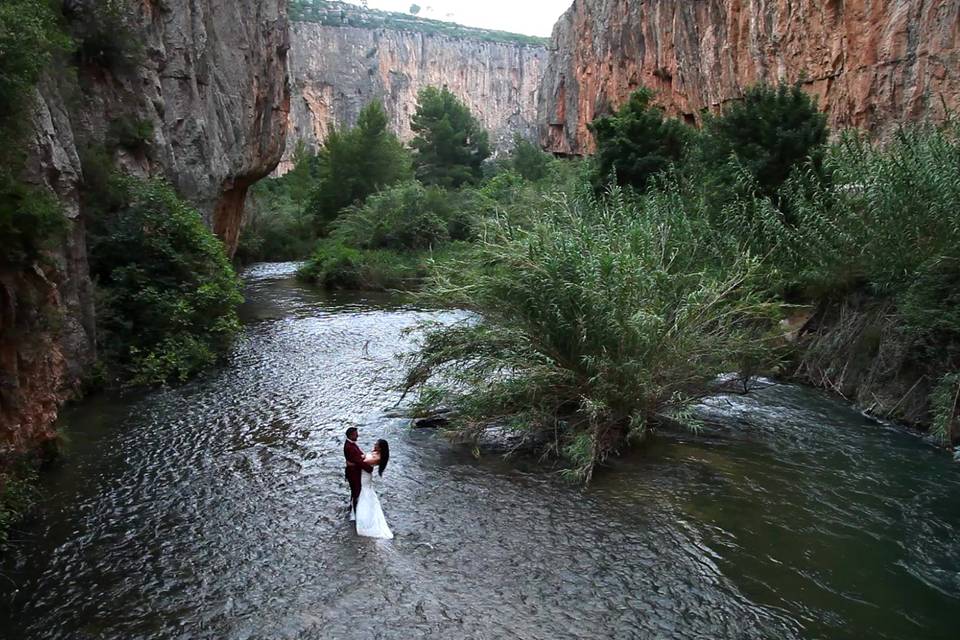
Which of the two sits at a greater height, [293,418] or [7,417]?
[7,417]

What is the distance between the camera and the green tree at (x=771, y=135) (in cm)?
1510

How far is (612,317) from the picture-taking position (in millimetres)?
8070

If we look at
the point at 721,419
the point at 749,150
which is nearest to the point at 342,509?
the point at 721,419

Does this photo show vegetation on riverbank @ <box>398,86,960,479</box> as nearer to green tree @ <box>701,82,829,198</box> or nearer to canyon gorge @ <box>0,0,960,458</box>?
canyon gorge @ <box>0,0,960,458</box>

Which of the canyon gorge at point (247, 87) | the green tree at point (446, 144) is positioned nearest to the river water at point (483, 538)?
the canyon gorge at point (247, 87)

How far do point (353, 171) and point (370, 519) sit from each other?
37.9 metres

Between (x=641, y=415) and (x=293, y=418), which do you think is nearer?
(x=641, y=415)

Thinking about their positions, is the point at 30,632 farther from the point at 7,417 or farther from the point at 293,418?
the point at 293,418

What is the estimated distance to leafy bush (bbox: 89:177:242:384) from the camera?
11898 millimetres

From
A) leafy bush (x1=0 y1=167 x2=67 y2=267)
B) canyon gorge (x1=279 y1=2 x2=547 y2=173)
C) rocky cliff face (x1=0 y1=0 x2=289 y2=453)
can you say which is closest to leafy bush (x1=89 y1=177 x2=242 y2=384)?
rocky cliff face (x1=0 y1=0 x2=289 y2=453)

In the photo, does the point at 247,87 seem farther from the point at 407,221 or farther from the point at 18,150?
the point at 18,150

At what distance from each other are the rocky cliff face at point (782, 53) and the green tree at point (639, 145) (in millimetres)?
3013

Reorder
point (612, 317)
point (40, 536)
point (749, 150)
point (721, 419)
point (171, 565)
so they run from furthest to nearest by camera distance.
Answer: point (749, 150), point (721, 419), point (612, 317), point (40, 536), point (171, 565)

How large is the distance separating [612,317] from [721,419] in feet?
9.70
